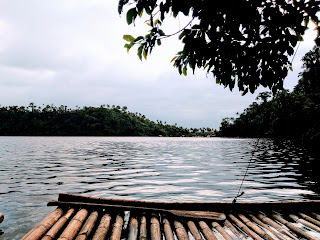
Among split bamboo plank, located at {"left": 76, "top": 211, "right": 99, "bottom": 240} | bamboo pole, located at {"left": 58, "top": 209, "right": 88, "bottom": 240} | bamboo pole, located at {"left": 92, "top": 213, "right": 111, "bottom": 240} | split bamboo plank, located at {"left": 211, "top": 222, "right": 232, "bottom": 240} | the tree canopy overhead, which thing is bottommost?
split bamboo plank, located at {"left": 211, "top": 222, "right": 232, "bottom": 240}

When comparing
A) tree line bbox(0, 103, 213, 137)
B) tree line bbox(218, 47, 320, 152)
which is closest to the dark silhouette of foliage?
tree line bbox(0, 103, 213, 137)

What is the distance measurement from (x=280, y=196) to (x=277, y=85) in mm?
8866

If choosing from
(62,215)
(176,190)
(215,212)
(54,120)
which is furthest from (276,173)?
(54,120)

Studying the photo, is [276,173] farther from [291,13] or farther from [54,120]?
[54,120]

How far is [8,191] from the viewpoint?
36.5 feet

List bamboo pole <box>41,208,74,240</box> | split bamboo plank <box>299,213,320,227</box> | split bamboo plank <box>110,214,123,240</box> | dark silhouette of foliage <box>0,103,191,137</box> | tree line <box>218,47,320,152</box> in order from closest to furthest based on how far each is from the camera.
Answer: bamboo pole <box>41,208,74,240</box> < split bamboo plank <box>110,214,123,240</box> < split bamboo plank <box>299,213,320,227</box> < tree line <box>218,47,320,152</box> < dark silhouette of foliage <box>0,103,191,137</box>

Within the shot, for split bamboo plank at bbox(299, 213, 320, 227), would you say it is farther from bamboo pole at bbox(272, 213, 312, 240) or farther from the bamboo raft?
bamboo pole at bbox(272, 213, 312, 240)

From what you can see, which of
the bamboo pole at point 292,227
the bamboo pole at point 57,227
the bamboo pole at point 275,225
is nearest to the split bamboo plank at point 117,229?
the bamboo pole at point 57,227

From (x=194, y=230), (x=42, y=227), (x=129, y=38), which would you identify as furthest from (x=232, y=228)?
(x=129, y=38)

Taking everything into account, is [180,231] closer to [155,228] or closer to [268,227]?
[155,228]

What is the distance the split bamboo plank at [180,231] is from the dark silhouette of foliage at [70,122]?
151 metres

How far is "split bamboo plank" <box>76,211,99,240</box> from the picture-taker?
4.50m

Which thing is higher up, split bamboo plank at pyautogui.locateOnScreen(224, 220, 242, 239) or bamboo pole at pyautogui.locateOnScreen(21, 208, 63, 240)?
bamboo pole at pyautogui.locateOnScreen(21, 208, 63, 240)

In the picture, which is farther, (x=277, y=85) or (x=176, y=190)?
(x=176, y=190)
